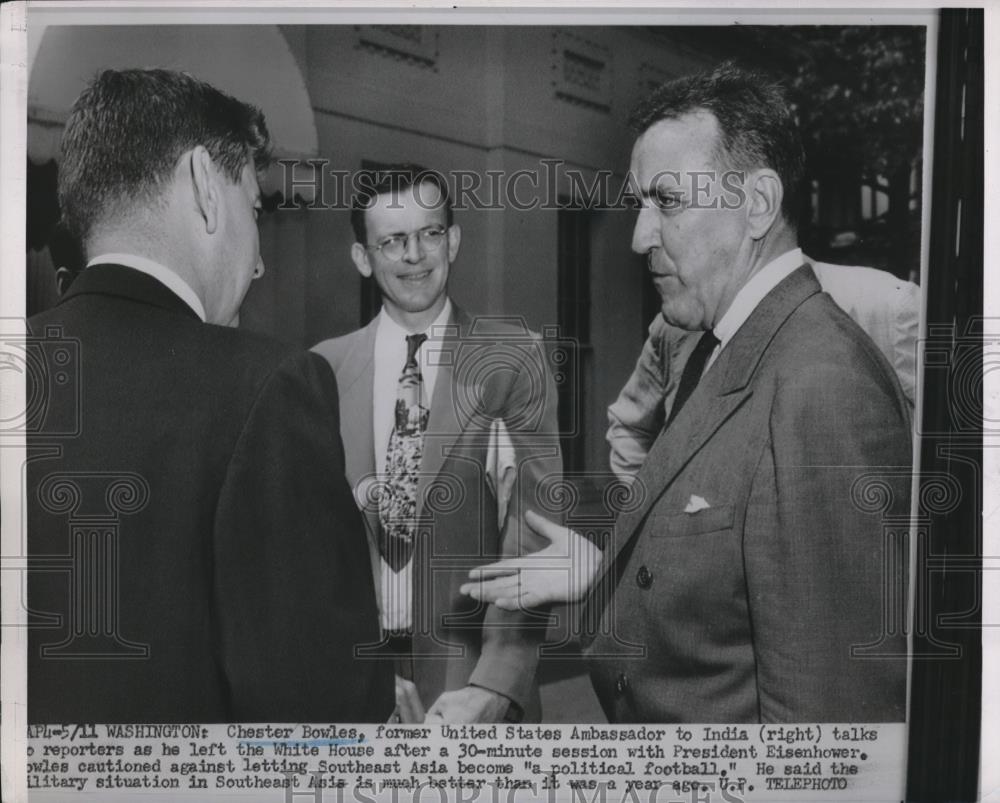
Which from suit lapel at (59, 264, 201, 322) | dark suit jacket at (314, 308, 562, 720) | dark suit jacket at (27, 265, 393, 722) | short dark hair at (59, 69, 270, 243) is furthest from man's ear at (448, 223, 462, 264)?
suit lapel at (59, 264, 201, 322)

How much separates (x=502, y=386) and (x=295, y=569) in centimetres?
99

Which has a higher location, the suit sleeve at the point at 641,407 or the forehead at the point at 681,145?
the forehead at the point at 681,145

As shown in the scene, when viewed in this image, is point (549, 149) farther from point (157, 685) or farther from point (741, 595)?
point (157, 685)

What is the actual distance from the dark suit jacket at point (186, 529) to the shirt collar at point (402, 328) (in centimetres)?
26

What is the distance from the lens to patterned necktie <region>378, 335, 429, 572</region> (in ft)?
10.7

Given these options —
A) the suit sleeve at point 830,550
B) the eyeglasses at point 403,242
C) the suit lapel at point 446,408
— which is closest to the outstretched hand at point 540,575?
the suit lapel at point 446,408

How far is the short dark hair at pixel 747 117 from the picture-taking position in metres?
3.24

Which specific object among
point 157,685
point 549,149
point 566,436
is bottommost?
point 157,685

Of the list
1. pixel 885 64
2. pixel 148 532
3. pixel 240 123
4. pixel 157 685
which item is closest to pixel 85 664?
pixel 157 685

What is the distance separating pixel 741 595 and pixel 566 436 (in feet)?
2.75

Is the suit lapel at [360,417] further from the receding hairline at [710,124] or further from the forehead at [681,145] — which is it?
the receding hairline at [710,124]

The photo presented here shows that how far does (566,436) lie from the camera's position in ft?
10.8

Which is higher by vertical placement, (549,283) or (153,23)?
(153,23)
